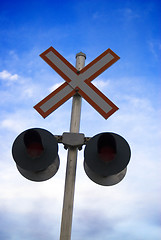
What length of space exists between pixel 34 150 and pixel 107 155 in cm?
60

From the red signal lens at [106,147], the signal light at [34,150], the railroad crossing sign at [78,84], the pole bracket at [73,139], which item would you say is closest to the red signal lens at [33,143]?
the signal light at [34,150]

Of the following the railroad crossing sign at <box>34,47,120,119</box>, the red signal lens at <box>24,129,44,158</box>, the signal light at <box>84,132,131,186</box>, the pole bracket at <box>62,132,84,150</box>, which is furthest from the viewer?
the railroad crossing sign at <box>34,47,120,119</box>

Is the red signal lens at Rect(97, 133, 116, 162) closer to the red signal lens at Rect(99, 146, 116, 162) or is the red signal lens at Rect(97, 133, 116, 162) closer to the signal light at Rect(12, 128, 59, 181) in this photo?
the red signal lens at Rect(99, 146, 116, 162)

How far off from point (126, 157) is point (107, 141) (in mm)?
200

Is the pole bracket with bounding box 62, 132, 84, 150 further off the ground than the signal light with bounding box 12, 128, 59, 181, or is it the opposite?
the pole bracket with bounding box 62, 132, 84, 150

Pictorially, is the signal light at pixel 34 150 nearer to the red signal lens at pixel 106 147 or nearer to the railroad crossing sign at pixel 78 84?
the red signal lens at pixel 106 147

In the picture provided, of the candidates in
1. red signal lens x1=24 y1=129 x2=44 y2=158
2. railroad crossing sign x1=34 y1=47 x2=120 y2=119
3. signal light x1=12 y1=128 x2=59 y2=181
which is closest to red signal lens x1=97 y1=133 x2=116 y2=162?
signal light x1=12 y1=128 x2=59 y2=181

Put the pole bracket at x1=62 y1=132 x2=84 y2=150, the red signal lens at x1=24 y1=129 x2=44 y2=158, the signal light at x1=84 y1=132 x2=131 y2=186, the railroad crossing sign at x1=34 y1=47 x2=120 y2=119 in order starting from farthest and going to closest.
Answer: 1. the railroad crossing sign at x1=34 y1=47 x2=120 y2=119
2. the pole bracket at x1=62 y1=132 x2=84 y2=150
3. the red signal lens at x1=24 y1=129 x2=44 y2=158
4. the signal light at x1=84 y1=132 x2=131 y2=186

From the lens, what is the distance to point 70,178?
2.59 m

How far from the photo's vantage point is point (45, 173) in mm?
2475

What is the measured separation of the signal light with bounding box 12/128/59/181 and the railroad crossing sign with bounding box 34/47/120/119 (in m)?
0.66

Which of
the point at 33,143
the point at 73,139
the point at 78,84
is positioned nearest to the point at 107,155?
the point at 73,139

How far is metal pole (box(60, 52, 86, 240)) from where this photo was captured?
2.39m

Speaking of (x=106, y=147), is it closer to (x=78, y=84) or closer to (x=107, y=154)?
(x=107, y=154)
